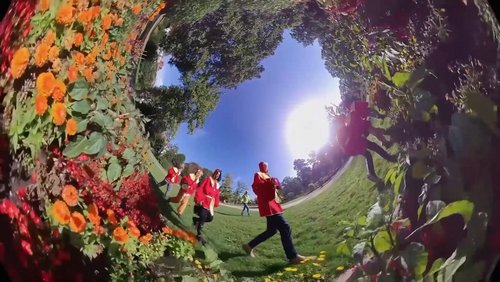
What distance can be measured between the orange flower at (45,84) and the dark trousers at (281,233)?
96 centimetres

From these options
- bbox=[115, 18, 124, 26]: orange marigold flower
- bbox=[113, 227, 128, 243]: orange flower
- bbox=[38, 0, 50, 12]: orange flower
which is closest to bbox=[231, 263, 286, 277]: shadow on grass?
bbox=[113, 227, 128, 243]: orange flower

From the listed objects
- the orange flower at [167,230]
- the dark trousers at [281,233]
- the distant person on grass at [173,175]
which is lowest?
the dark trousers at [281,233]

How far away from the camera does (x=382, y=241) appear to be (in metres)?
2.88

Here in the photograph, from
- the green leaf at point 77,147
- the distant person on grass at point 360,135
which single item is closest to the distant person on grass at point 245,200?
the distant person on grass at point 360,135

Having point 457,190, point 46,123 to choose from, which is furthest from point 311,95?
point 46,123

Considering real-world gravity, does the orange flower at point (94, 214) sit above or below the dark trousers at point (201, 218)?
above

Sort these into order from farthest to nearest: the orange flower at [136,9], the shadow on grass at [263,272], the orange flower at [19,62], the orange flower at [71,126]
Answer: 1. the orange flower at [19,62]
2. the orange flower at [136,9]
3. the orange flower at [71,126]
4. the shadow on grass at [263,272]

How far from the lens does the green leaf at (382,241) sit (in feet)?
9.39

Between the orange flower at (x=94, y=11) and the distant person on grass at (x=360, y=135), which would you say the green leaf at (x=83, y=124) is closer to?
the orange flower at (x=94, y=11)

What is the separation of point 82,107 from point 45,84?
0.67 ft

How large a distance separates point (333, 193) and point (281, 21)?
24.9 inches

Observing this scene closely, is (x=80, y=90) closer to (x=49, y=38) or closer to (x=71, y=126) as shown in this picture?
(x=71, y=126)

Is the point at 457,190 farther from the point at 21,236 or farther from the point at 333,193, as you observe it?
the point at 21,236

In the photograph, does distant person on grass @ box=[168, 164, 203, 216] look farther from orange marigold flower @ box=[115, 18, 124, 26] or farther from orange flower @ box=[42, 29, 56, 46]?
orange flower @ box=[42, 29, 56, 46]
